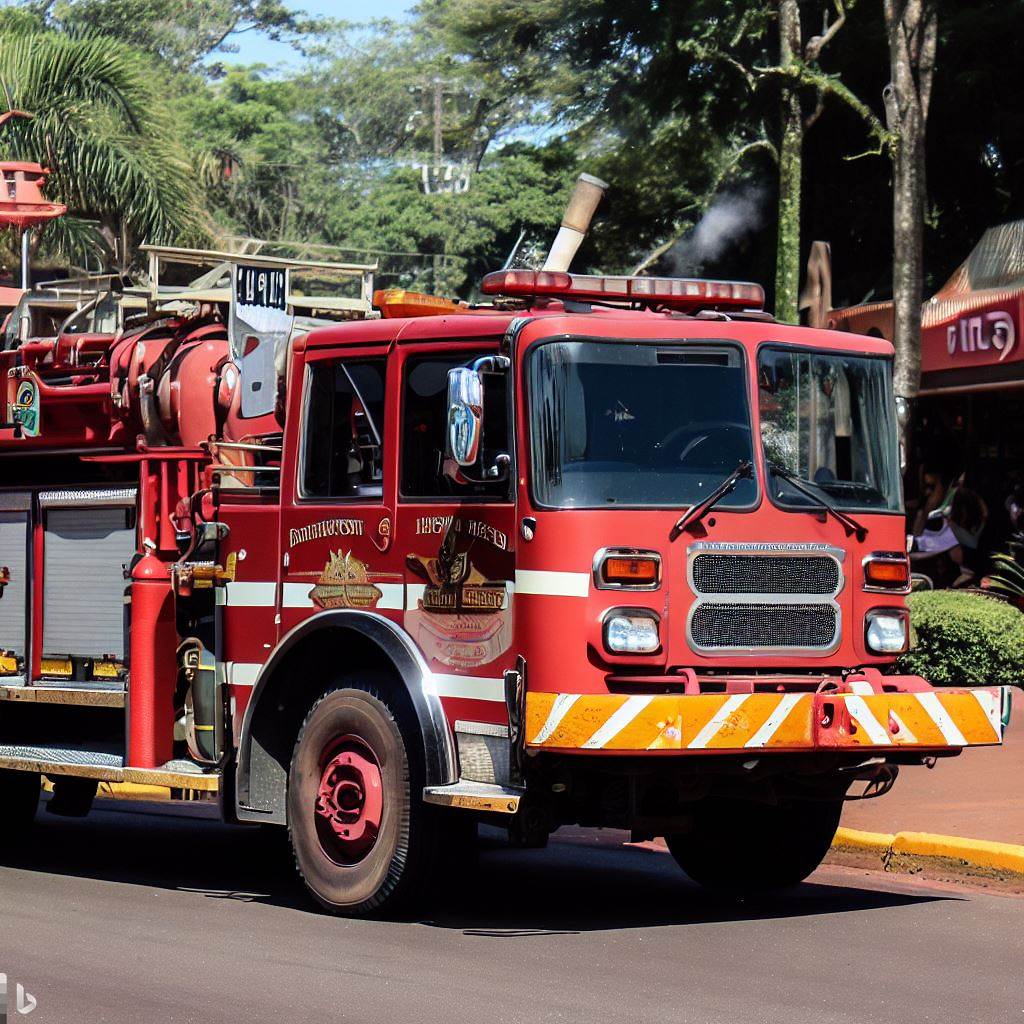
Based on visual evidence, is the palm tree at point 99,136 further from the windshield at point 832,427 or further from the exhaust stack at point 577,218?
the windshield at point 832,427

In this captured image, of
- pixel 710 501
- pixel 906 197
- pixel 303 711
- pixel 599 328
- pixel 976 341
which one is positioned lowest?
pixel 303 711

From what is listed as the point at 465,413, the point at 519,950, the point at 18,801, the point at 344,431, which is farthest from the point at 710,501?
the point at 18,801

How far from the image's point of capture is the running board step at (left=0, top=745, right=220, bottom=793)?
29.5 feet

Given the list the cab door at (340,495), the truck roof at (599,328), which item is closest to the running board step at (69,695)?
the cab door at (340,495)

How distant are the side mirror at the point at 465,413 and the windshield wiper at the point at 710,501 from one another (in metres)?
0.88

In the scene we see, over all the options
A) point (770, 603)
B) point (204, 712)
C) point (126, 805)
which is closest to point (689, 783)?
point (770, 603)

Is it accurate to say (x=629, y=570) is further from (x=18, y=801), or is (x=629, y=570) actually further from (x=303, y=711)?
(x=18, y=801)

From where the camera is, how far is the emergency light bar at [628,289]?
325 inches

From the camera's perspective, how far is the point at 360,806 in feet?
27.0

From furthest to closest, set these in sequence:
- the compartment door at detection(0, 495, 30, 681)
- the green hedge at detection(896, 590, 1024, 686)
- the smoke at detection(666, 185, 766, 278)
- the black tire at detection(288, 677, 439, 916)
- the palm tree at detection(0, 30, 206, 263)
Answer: the palm tree at detection(0, 30, 206, 263) < the smoke at detection(666, 185, 766, 278) < the green hedge at detection(896, 590, 1024, 686) < the compartment door at detection(0, 495, 30, 681) < the black tire at detection(288, 677, 439, 916)

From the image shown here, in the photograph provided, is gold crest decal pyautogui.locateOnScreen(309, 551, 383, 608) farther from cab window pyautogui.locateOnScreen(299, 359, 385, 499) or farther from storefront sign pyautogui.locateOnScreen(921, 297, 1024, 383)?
storefront sign pyautogui.locateOnScreen(921, 297, 1024, 383)

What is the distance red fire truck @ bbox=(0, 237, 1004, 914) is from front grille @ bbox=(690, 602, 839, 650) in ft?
0.04

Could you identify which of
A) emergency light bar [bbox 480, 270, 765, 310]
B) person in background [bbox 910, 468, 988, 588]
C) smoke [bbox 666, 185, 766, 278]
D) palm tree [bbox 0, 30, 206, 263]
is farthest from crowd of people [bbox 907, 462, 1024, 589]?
emergency light bar [bbox 480, 270, 765, 310]

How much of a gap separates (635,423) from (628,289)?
98 centimetres
